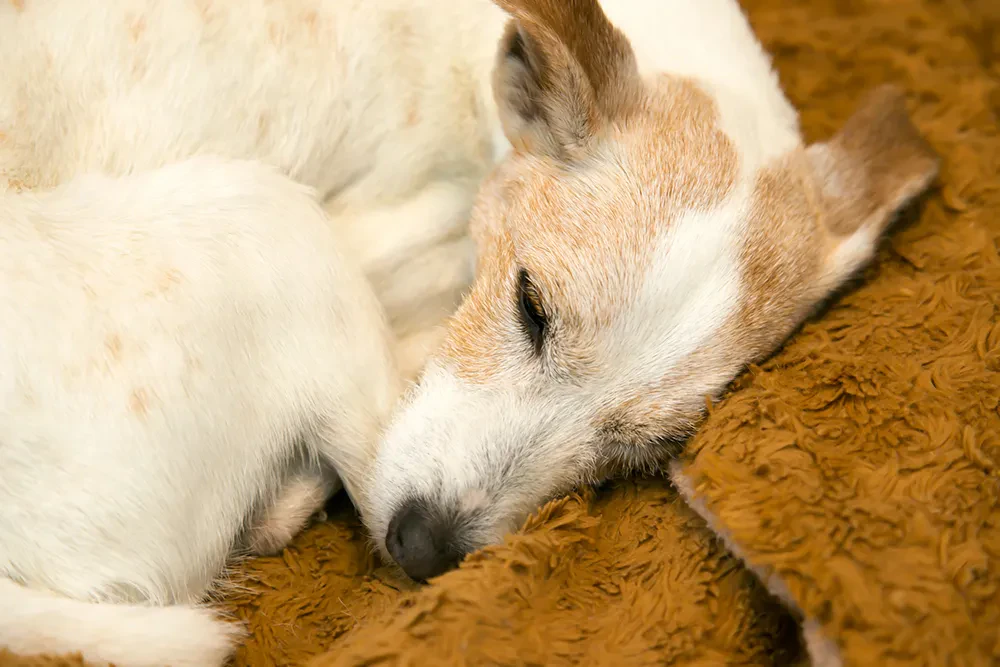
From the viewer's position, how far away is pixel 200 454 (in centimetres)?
167

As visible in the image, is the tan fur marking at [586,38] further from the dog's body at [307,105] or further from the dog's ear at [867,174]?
the dog's ear at [867,174]

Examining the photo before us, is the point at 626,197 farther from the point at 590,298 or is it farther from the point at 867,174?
the point at 867,174

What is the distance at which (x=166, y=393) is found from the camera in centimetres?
162

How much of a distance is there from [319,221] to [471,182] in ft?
1.64

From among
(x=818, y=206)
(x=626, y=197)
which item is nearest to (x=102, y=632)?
(x=626, y=197)

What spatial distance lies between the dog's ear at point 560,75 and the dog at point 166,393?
545 millimetres

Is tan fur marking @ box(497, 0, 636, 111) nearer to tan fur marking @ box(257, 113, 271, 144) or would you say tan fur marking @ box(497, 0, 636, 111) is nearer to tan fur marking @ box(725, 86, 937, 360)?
tan fur marking @ box(725, 86, 937, 360)

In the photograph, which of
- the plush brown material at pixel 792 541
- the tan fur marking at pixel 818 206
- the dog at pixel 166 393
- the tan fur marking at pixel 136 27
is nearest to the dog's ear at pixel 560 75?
the tan fur marking at pixel 818 206

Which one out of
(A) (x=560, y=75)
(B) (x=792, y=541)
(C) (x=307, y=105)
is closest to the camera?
(B) (x=792, y=541)

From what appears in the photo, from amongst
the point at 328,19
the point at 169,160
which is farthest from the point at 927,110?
the point at 169,160

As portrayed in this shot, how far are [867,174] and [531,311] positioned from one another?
3.23 feet

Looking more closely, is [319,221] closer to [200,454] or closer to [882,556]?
[200,454]

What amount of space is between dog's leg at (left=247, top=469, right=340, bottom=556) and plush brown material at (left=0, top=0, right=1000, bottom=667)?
0.04 metres

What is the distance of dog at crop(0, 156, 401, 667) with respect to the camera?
1.53 meters
